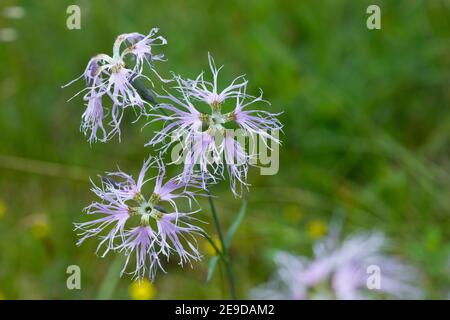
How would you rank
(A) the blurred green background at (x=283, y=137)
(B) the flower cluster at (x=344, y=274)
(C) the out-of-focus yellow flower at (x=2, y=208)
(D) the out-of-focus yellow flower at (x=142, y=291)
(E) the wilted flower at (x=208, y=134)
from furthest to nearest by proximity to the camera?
(C) the out-of-focus yellow flower at (x=2, y=208) → (A) the blurred green background at (x=283, y=137) → (D) the out-of-focus yellow flower at (x=142, y=291) → (B) the flower cluster at (x=344, y=274) → (E) the wilted flower at (x=208, y=134)

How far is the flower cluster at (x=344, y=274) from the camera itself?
5.63ft

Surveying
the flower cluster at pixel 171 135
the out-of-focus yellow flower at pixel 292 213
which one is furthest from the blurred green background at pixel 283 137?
the flower cluster at pixel 171 135

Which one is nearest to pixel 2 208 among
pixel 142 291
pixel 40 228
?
pixel 40 228

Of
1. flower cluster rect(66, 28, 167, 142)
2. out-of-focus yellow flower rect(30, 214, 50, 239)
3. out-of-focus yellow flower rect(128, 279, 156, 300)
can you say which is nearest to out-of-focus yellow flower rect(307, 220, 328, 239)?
out-of-focus yellow flower rect(128, 279, 156, 300)

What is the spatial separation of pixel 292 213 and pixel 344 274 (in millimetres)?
366

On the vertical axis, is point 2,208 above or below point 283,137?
below

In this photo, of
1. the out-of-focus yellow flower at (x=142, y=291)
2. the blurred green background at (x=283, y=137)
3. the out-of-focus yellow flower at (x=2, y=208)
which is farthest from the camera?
the out-of-focus yellow flower at (x=2, y=208)

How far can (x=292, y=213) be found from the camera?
207 cm

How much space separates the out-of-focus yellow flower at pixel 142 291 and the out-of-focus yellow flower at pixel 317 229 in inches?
18.0

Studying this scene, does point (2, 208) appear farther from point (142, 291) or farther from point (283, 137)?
point (283, 137)

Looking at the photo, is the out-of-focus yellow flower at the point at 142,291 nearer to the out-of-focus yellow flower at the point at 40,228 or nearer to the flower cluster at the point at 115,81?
the out-of-focus yellow flower at the point at 40,228

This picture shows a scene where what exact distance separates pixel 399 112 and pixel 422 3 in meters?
0.39
